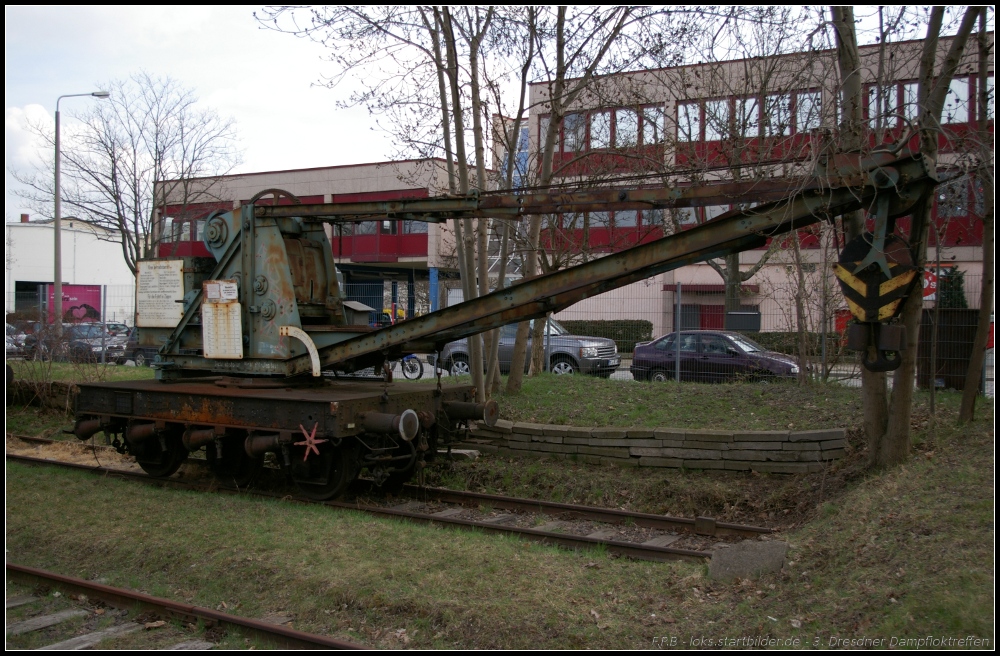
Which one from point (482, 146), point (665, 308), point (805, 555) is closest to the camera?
point (805, 555)

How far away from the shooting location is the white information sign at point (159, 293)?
980 cm

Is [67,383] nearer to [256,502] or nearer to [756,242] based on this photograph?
→ [256,502]

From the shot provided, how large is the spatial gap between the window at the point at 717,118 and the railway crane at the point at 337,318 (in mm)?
5718

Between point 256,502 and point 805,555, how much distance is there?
5.74 meters

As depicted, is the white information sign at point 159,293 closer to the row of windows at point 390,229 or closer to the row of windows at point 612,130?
the row of windows at point 612,130

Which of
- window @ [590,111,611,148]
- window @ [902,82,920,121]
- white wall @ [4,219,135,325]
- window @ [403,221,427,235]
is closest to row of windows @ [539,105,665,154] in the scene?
window @ [590,111,611,148]

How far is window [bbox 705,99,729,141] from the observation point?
43.0ft

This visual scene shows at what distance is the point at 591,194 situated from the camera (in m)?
7.19

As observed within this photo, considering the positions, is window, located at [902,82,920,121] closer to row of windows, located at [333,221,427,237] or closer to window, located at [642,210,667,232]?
window, located at [642,210,667,232]

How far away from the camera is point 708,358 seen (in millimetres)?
15352

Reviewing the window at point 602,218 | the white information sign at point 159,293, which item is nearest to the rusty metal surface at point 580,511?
the white information sign at point 159,293

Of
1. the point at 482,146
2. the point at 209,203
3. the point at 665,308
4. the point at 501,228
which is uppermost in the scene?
the point at 209,203

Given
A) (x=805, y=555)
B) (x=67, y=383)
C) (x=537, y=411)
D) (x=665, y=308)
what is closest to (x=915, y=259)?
(x=805, y=555)

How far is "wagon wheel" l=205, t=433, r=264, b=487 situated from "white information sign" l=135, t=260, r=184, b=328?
180 centimetres
